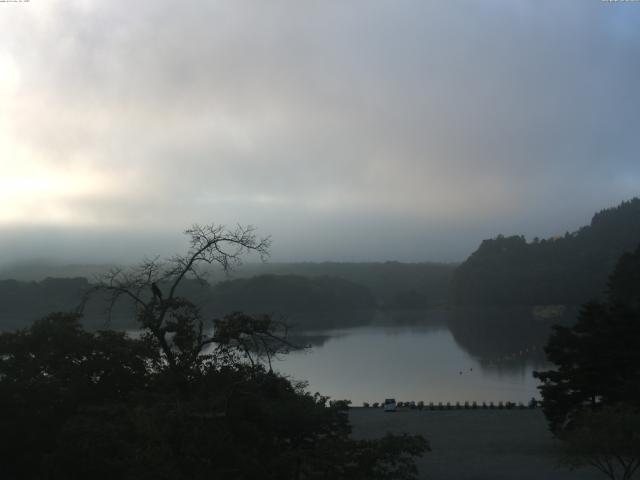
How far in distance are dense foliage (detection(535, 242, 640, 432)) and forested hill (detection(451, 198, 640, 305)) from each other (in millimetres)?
59282

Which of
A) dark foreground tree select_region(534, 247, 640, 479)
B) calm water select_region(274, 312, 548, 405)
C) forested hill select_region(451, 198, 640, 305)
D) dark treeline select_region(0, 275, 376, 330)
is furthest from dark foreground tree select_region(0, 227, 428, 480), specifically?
forested hill select_region(451, 198, 640, 305)

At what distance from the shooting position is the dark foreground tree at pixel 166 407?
498cm

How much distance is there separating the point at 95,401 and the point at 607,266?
74985 millimetres

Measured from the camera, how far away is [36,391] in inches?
308

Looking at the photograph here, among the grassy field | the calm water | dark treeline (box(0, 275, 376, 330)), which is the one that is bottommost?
the calm water

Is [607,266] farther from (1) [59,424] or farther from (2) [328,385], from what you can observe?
(1) [59,424]

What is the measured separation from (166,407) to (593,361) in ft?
37.3

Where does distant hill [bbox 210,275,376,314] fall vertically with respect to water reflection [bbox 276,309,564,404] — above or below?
above

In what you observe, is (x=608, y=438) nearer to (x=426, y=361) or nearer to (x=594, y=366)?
(x=594, y=366)

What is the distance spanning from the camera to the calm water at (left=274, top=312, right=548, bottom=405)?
1046 inches

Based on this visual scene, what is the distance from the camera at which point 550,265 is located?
8138 centimetres

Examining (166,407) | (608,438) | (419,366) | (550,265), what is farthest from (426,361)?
(550,265)

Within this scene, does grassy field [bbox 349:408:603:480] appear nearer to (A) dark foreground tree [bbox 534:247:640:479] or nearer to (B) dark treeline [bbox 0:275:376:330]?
(A) dark foreground tree [bbox 534:247:640:479]

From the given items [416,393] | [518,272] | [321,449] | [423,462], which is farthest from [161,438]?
[518,272]
